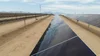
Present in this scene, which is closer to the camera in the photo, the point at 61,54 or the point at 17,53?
the point at 61,54

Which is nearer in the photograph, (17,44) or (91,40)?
(91,40)

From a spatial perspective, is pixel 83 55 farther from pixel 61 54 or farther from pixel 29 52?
pixel 29 52

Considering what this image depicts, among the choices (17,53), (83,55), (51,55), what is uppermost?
(83,55)

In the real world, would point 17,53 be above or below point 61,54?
below

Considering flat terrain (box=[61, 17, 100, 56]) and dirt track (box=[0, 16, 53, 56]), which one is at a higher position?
flat terrain (box=[61, 17, 100, 56])

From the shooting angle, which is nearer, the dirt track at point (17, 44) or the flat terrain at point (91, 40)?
the flat terrain at point (91, 40)

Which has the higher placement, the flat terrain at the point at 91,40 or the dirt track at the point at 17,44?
the flat terrain at the point at 91,40

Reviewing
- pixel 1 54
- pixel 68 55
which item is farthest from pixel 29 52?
pixel 68 55

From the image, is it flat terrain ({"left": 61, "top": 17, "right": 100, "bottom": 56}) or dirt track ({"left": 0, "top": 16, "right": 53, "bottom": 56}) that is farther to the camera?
dirt track ({"left": 0, "top": 16, "right": 53, "bottom": 56})

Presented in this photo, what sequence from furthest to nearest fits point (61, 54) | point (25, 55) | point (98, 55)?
point (25, 55) < point (61, 54) < point (98, 55)

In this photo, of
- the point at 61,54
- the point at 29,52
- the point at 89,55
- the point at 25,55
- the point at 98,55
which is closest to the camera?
the point at 89,55

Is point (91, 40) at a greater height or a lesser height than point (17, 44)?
greater
